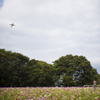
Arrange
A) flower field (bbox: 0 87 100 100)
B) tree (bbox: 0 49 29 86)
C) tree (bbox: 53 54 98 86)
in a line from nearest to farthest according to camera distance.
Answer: flower field (bbox: 0 87 100 100) → tree (bbox: 0 49 29 86) → tree (bbox: 53 54 98 86)

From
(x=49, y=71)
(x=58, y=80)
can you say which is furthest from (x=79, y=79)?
(x=49, y=71)

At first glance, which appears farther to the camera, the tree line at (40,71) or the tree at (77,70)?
the tree at (77,70)

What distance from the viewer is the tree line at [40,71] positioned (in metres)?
33.5

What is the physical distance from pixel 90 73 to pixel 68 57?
32.0 feet

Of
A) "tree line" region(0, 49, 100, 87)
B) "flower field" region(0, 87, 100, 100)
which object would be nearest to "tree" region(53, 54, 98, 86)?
"tree line" region(0, 49, 100, 87)

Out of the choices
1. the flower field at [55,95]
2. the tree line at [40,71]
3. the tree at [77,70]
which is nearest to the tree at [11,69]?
the tree line at [40,71]

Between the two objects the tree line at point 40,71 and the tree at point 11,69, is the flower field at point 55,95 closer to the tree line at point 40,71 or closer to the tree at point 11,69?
the tree at point 11,69

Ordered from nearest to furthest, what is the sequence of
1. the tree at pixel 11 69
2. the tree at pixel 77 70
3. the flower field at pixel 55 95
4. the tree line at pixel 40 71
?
the flower field at pixel 55 95 → the tree at pixel 11 69 → the tree line at pixel 40 71 → the tree at pixel 77 70

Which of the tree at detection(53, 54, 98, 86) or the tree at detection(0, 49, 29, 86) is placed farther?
the tree at detection(53, 54, 98, 86)

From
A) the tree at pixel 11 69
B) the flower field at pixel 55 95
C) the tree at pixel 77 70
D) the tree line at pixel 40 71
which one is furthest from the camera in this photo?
the tree at pixel 77 70

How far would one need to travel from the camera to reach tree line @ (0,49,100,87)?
33531 mm

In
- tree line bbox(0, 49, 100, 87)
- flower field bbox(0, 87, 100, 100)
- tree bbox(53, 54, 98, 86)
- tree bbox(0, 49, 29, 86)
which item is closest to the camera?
flower field bbox(0, 87, 100, 100)

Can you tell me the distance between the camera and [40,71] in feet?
120

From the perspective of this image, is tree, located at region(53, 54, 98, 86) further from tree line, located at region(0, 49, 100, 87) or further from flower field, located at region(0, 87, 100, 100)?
flower field, located at region(0, 87, 100, 100)
